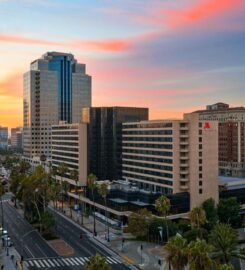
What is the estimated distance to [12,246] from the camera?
101m

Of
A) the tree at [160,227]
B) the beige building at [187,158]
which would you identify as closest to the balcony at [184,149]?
the beige building at [187,158]

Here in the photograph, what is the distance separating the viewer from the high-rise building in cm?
15300

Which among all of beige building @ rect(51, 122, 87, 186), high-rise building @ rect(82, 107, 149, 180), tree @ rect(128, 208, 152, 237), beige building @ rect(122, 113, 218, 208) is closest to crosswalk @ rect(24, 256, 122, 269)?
tree @ rect(128, 208, 152, 237)

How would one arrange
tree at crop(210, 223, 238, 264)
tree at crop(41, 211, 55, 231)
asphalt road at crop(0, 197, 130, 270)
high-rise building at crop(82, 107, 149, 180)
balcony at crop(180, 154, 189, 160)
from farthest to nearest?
high-rise building at crop(82, 107, 149, 180) < balcony at crop(180, 154, 189, 160) < tree at crop(41, 211, 55, 231) < asphalt road at crop(0, 197, 130, 270) < tree at crop(210, 223, 238, 264)

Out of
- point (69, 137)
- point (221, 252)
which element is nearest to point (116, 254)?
point (221, 252)

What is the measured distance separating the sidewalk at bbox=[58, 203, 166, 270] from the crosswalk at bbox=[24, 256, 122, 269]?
12.5ft

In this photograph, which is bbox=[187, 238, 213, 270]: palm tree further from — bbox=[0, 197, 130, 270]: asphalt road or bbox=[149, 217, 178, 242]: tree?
bbox=[149, 217, 178, 242]: tree

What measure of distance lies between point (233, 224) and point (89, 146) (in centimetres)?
6383

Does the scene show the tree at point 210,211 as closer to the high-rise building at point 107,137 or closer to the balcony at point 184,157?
the balcony at point 184,157

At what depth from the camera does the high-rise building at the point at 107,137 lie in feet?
502

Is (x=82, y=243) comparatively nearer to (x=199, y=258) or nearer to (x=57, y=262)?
(x=57, y=262)

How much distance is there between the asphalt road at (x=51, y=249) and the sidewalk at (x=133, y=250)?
7.78ft

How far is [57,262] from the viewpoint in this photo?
290 feet

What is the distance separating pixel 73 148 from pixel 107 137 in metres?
19.5
